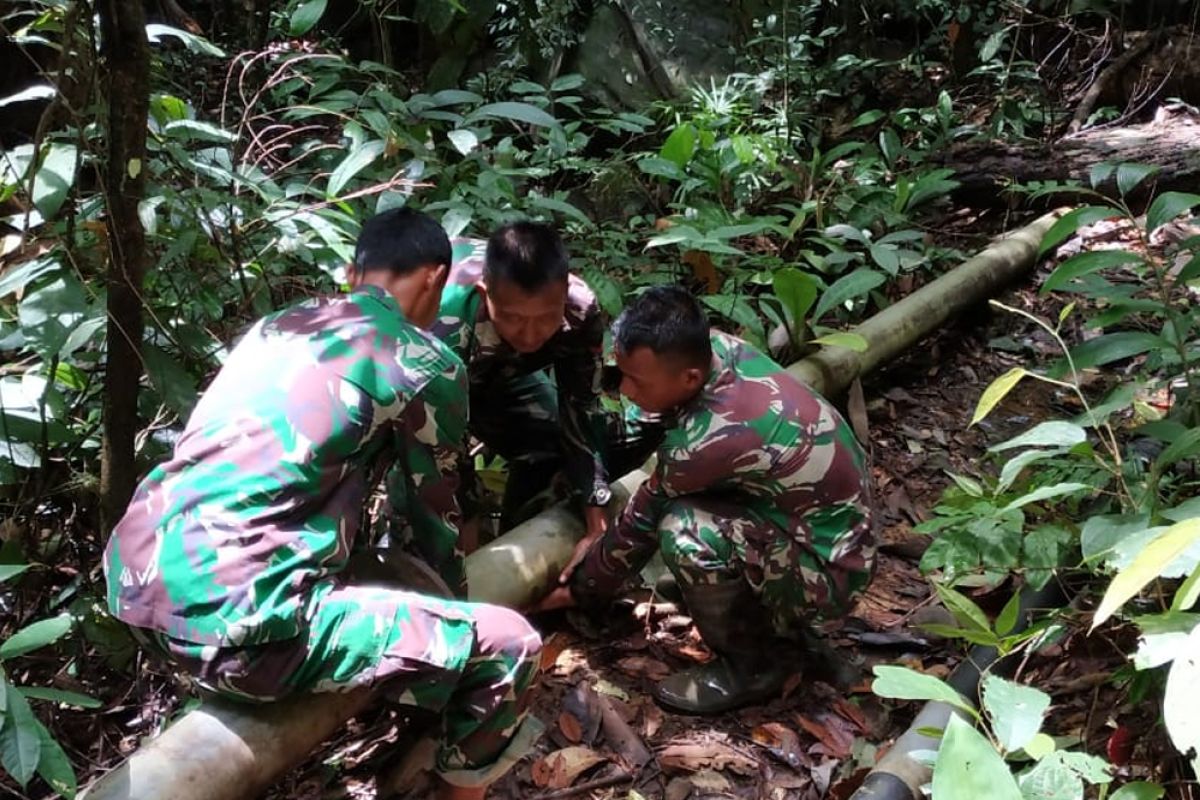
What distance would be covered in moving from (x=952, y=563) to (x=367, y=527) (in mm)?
1487

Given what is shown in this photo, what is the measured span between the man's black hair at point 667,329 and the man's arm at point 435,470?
1.50 ft

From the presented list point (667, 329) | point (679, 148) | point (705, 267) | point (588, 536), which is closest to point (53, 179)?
point (667, 329)

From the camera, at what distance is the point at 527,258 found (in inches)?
104

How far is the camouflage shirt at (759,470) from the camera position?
261cm

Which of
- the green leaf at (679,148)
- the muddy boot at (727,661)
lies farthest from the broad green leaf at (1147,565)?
the green leaf at (679,148)

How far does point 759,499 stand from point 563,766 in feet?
2.75

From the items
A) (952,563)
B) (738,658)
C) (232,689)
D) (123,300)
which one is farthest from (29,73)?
(952,563)

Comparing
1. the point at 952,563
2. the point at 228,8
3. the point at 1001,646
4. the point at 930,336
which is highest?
the point at 228,8

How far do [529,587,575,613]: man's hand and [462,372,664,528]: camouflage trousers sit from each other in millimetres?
384

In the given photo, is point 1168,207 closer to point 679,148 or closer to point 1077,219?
point 1077,219

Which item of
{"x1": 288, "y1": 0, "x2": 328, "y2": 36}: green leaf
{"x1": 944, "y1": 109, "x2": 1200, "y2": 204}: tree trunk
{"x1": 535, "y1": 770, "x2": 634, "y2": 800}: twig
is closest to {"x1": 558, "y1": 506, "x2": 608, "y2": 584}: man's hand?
{"x1": 535, "y1": 770, "x2": 634, "y2": 800}: twig

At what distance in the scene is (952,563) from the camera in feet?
8.17

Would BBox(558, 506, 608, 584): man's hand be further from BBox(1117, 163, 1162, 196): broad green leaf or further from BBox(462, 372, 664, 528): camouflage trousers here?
BBox(1117, 163, 1162, 196): broad green leaf

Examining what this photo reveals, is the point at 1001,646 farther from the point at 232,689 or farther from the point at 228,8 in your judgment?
the point at 228,8
